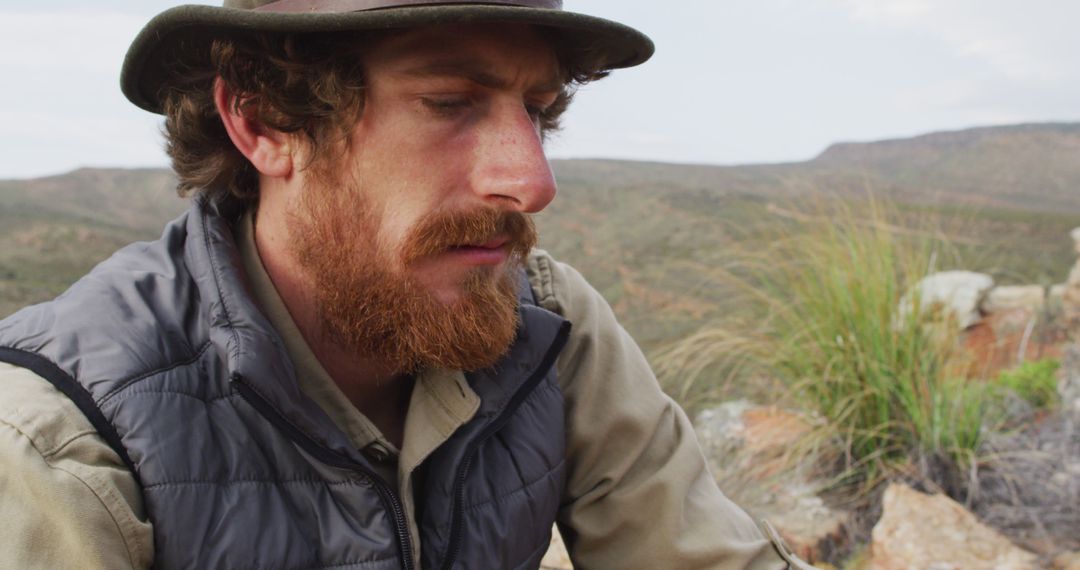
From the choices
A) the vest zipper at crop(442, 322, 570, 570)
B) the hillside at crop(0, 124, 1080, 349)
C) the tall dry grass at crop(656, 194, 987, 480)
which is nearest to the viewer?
the vest zipper at crop(442, 322, 570, 570)

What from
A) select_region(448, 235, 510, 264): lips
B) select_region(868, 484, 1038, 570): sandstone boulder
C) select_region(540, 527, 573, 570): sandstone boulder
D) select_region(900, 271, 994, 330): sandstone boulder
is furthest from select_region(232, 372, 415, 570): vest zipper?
select_region(900, 271, 994, 330): sandstone boulder

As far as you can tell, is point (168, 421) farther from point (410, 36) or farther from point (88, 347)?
point (410, 36)

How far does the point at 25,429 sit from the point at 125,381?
5.8 inches

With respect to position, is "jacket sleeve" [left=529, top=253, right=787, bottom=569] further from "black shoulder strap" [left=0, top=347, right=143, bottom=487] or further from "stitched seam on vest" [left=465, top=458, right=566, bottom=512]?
"black shoulder strap" [left=0, top=347, right=143, bottom=487]

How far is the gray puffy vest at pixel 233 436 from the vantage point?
48.6 inches

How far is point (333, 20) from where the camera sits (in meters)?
1.43

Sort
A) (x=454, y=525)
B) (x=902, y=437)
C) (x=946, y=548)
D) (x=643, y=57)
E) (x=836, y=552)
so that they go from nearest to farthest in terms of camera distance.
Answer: (x=454, y=525)
(x=643, y=57)
(x=946, y=548)
(x=836, y=552)
(x=902, y=437)

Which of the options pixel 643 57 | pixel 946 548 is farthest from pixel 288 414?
pixel 946 548

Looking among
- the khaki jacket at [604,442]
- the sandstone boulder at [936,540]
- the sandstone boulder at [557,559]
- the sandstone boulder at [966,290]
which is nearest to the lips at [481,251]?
the khaki jacket at [604,442]

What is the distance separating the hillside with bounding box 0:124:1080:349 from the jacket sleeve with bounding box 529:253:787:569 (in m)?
1.14

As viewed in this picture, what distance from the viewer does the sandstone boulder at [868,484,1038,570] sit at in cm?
271

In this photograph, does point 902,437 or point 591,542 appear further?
point 902,437

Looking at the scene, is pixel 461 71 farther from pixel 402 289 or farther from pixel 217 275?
pixel 217 275

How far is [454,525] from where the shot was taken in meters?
1.54
